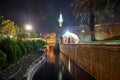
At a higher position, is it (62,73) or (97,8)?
(97,8)

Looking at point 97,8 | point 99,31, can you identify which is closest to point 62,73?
point 97,8

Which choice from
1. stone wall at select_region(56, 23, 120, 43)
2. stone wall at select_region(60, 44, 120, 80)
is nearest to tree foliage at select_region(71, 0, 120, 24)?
stone wall at select_region(60, 44, 120, 80)

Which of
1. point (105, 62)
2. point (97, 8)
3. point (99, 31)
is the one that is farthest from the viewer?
point (99, 31)

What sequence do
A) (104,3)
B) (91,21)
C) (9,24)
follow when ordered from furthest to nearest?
(9,24) → (91,21) → (104,3)

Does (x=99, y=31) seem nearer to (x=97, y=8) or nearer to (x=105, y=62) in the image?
(x=97, y=8)

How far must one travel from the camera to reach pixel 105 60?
495 inches

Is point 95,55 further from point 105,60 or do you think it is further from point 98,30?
point 98,30

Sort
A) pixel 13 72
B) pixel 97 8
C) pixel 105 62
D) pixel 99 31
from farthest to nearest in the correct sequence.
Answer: pixel 99 31, pixel 97 8, pixel 13 72, pixel 105 62

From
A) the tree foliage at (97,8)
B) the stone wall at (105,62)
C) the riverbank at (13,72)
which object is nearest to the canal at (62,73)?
the stone wall at (105,62)

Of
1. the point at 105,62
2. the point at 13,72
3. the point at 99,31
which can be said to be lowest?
the point at 13,72

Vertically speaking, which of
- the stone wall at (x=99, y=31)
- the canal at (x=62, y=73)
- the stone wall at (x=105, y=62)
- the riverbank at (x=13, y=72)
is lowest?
the canal at (x=62, y=73)

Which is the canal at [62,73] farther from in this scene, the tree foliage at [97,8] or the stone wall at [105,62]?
the tree foliage at [97,8]

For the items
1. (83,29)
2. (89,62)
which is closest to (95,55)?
(89,62)

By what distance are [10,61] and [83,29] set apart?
131 ft
